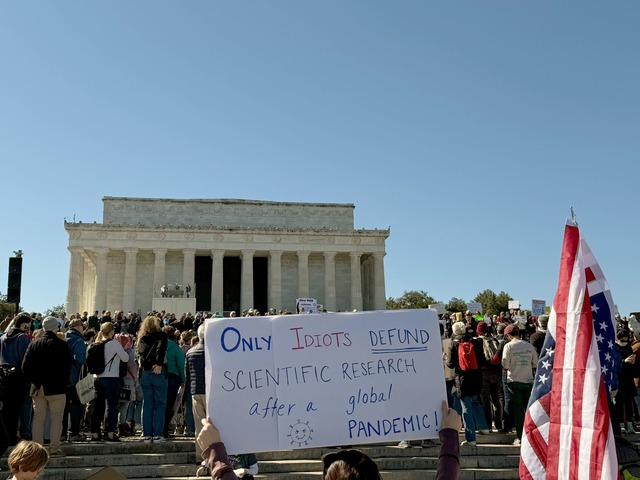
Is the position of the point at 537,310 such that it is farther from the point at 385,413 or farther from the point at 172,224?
the point at 172,224

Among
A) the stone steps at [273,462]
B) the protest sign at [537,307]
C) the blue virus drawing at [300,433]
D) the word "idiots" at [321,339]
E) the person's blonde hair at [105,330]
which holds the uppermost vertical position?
the protest sign at [537,307]

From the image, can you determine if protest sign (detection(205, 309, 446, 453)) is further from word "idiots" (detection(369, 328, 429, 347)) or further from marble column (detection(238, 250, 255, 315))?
marble column (detection(238, 250, 255, 315))

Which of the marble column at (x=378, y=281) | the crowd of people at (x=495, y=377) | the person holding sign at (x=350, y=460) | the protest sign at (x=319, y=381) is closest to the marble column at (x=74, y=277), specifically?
the marble column at (x=378, y=281)

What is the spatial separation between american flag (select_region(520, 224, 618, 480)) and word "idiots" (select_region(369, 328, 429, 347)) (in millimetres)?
991

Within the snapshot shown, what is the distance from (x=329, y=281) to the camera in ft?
203

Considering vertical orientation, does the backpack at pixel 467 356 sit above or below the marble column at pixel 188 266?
below

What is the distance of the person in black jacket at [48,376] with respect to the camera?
10.5 m

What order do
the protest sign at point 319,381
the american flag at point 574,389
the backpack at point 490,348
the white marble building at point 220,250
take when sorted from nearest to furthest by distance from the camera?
the american flag at point 574,389, the protest sign at point 319,381, the backpack at point 490,348, the white marble building at point 220,250

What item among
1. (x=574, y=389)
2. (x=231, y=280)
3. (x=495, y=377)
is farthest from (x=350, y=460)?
(x=231, y=280)

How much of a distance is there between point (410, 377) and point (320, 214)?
57474 mm

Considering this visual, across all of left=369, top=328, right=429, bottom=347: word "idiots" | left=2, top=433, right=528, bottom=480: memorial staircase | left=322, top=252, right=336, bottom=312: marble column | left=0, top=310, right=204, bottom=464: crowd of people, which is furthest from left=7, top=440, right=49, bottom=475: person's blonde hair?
left=322, top=252, right=336, bottom=312: marble column

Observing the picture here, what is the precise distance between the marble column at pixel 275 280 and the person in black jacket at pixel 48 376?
4998 cm

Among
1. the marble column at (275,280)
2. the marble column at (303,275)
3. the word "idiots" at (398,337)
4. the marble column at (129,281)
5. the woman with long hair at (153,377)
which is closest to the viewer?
the word "idiots" at (398,337)

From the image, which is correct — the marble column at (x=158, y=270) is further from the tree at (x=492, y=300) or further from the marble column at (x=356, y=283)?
Answer: the tree at (x=492, y=300)
